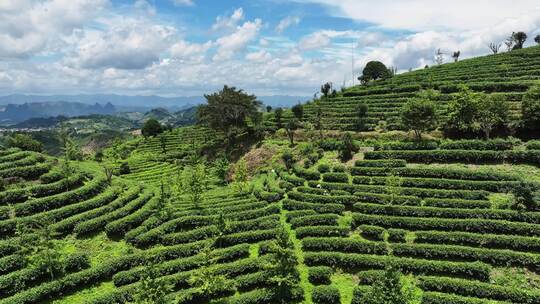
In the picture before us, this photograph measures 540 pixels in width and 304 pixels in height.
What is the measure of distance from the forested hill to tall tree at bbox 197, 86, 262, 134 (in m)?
6.26

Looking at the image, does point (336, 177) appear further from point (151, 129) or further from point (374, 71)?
point (151, 129)

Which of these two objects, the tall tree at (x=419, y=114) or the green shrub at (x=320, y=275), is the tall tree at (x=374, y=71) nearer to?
the tall tree at (x=419, y=114)

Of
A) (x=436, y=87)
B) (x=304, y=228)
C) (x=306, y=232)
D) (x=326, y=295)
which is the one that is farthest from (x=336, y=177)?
(x=436, y=87)

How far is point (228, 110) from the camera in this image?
67.8 metres

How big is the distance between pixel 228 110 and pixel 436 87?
38.4 m

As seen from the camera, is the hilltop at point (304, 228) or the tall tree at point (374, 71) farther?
the tall tree at point (374, 71)

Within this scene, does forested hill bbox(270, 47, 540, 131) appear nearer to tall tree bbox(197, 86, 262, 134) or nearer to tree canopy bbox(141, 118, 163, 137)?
tall tree bbox(197, 86, 262, 134)

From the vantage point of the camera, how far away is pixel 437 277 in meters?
25.7

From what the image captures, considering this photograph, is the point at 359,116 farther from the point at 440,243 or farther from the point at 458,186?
the point at 440,243

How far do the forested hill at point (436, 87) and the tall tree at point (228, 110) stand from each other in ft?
20.5

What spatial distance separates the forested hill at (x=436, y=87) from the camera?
6125 centimetres

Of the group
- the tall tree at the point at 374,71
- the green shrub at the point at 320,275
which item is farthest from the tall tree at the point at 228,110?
the green shrub at the point at 320,275

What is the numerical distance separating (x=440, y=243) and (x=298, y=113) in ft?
149

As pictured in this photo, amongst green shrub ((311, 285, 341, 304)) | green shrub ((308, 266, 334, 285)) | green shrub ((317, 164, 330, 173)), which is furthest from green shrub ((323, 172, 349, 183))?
green shrub ((311, 285, 341, 304))
